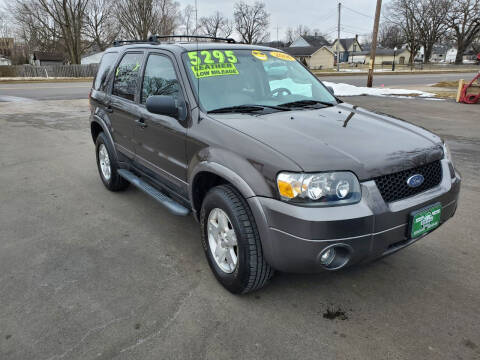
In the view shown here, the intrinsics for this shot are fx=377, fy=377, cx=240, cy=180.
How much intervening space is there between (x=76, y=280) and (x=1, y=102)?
15.3 m

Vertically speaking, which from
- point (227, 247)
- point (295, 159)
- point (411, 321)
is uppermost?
point (295, 159)

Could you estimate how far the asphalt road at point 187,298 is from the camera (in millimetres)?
2244

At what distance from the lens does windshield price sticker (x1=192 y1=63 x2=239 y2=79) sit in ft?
10.3

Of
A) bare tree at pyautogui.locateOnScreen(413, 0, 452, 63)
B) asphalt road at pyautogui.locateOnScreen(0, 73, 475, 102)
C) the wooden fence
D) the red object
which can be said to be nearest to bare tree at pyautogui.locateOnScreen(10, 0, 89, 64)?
the wooden fence

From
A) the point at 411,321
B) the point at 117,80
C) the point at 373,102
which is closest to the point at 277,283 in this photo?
the point at 411,321

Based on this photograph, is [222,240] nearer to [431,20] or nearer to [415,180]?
[415,180]

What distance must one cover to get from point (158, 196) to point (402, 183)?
2182 millimetres

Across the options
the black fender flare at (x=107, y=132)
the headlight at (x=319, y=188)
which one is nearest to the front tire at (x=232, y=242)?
the headlight at (x=319, y=188)

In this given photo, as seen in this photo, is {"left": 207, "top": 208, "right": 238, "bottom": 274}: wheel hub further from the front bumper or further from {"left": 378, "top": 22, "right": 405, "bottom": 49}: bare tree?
{"left": 378, "top": 22, "right": 405, "bottom": 49}: bare tree

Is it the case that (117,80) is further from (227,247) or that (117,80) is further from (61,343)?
(61,343)

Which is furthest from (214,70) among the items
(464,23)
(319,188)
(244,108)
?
(464,23)

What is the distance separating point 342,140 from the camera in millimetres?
2482

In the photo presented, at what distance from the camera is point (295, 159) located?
87.4 inches

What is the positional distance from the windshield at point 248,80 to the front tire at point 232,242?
82 centimetres
